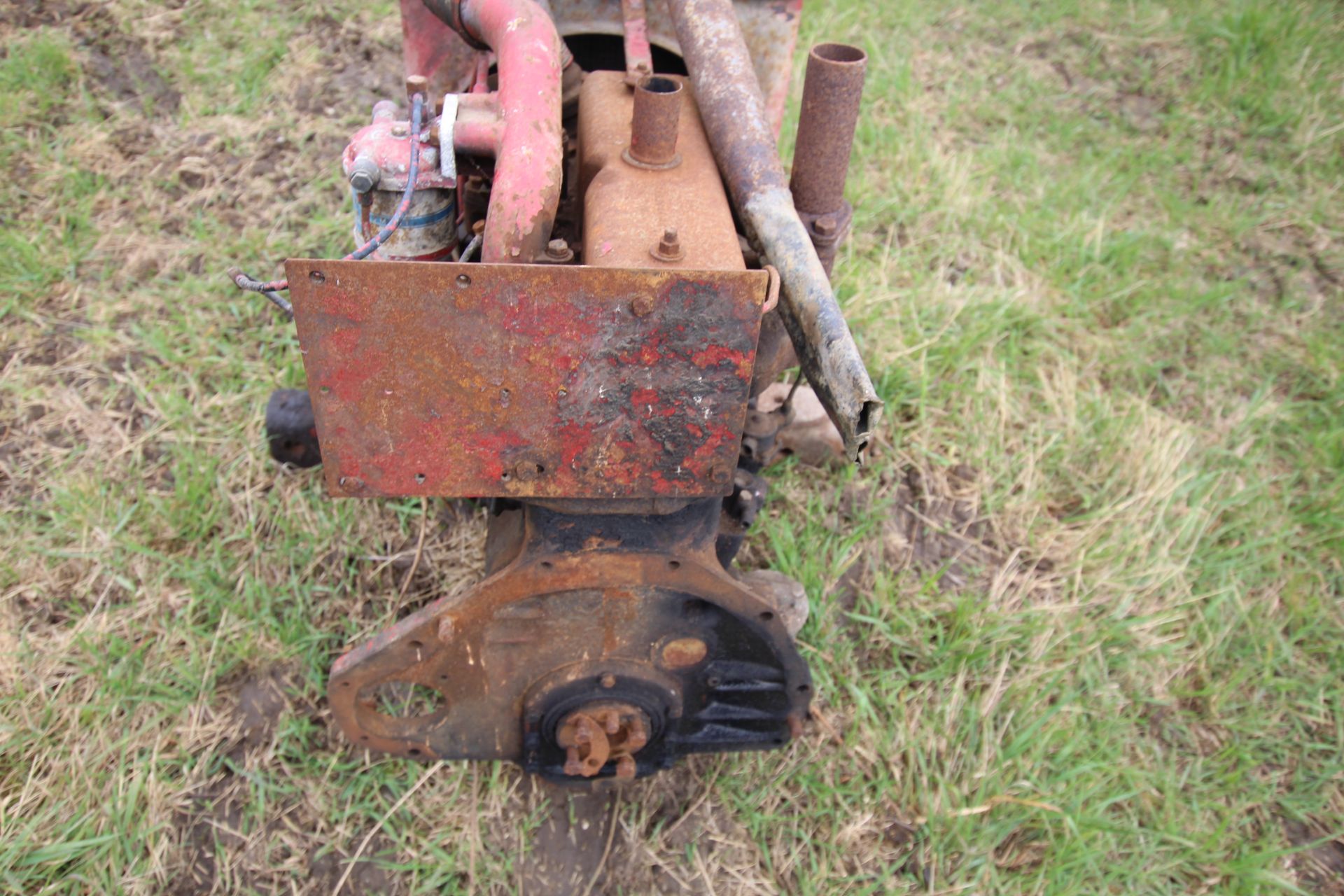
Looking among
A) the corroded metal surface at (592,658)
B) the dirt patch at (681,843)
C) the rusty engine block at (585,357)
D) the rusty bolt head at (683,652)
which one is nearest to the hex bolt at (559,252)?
the rusty engine block at (585,357)

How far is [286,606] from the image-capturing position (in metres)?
Answer: 2.22

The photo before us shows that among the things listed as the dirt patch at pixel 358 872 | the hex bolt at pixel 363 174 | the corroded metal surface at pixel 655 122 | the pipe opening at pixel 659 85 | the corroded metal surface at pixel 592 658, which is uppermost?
the pipe opening at pixel 659 85

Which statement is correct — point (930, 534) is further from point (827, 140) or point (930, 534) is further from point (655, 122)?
point (655, 122)

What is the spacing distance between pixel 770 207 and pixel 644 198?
21 centimetres

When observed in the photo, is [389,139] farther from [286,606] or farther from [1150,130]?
[1150,130]

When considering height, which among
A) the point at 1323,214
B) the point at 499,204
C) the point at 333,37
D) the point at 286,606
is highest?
the point at 499,204

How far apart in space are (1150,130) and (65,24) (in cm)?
413

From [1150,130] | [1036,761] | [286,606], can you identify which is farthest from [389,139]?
[1150,130]

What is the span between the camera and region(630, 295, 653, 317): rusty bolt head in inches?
48.3

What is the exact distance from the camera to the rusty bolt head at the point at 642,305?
1226 mm

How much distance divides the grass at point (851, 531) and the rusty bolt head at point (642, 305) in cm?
123

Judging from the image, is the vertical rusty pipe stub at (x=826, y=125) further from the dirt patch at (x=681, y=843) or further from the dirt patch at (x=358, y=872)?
the dirt patch at (x=358, y=872)

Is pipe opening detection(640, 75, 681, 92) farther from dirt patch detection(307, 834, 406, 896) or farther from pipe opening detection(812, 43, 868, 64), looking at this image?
dirt patch detection(307, 834, 406, 896)

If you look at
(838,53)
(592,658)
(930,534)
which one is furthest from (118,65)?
(930,534)
